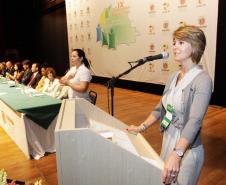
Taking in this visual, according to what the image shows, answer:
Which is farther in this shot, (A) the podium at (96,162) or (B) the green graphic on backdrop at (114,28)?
(B) the green graphic on backdrop at (114,28)

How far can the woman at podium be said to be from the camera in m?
1.14

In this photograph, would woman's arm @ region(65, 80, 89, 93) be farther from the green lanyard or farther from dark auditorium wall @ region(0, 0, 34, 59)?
dark auditorium wall @ region(0, 0, 34, 59)

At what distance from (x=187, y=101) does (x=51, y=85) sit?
341 centimetres

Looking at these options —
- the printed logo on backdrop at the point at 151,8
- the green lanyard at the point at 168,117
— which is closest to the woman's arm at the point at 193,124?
the green lanyard at the point at 168,117

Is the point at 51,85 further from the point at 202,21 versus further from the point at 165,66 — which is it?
the point at 202,21

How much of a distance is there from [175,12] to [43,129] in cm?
370

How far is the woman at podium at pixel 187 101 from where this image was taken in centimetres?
114

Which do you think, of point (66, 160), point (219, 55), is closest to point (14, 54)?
point (219, 55)

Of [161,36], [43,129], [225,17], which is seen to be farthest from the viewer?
[161,36]

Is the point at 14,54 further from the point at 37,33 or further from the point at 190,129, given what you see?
the point at 190,129

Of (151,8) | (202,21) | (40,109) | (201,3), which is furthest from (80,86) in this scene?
(151,8)

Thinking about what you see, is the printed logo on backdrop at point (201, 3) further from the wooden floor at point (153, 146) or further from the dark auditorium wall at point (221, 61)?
the wooden floor at point (153, 146)

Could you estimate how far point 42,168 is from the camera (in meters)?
2.97

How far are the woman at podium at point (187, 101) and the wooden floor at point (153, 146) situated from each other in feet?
4.53
